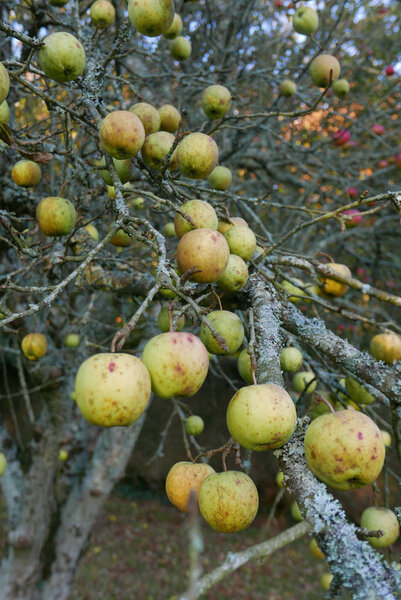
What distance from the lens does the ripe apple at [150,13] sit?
70.4 inches

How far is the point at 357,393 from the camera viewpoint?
1857 millimetres

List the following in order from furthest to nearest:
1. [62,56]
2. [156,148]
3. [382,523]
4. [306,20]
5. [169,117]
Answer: [306,20]
[169,117]
[382,523]
[156,148]
[62,56]

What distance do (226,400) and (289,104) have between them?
4.68 metres

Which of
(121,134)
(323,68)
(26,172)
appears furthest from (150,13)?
(323,68)

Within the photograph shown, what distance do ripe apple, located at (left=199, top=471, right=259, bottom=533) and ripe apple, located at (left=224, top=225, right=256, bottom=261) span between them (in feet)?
2.60

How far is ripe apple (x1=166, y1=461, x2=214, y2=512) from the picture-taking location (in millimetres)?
1384

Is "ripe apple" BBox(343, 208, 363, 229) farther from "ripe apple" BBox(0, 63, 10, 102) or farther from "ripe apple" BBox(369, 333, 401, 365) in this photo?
"ripe apple" BBox(0, 63, 10, 102)

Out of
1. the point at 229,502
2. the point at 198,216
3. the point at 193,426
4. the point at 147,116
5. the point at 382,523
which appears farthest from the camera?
the point at 193,426

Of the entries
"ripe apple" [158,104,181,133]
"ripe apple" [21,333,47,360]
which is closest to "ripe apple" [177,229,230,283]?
"ripe apple" [158,104,181,133]

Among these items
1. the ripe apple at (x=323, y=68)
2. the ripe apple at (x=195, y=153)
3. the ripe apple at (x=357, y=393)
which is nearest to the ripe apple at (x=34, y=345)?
the ripe apple at (x=195, y=153)

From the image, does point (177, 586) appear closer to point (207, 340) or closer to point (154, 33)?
point (207, 340)

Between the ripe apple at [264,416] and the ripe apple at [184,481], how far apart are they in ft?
1.04

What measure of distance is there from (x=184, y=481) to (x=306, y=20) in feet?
11.4

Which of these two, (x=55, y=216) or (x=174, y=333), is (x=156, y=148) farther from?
(x=174, y=333)
